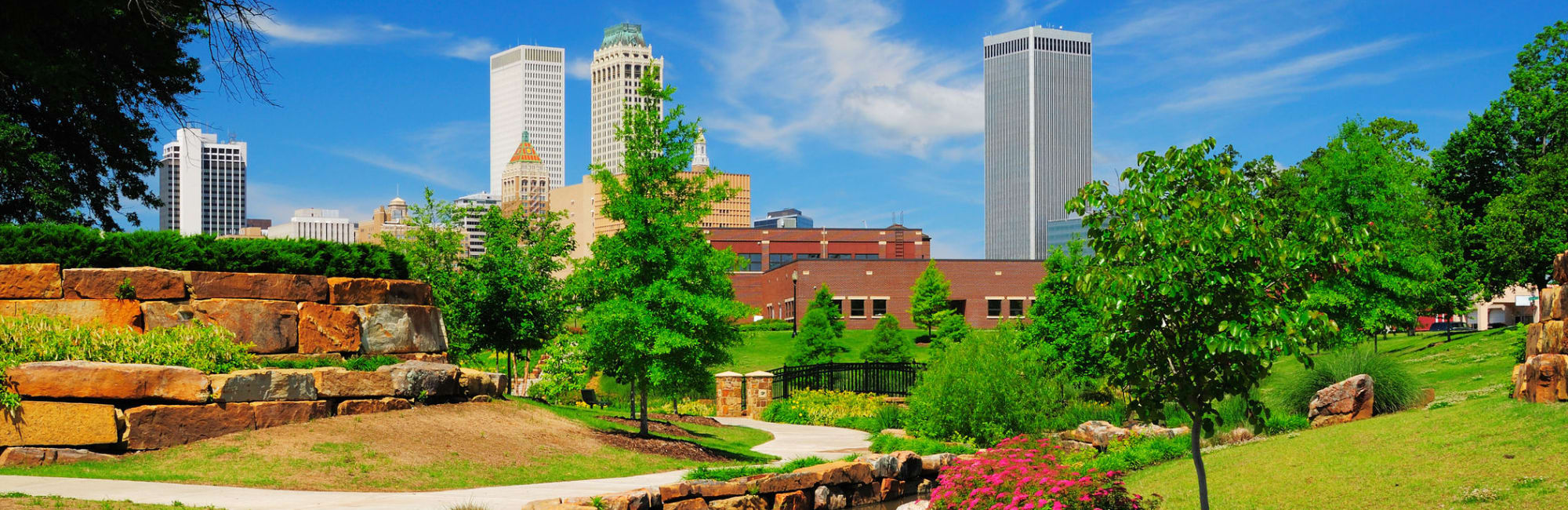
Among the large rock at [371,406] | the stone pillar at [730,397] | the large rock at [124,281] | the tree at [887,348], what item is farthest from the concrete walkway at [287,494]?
the tree at [887,348]

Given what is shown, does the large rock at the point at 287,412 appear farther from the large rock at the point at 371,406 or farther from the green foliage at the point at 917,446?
the green foliage at the point at 917,446

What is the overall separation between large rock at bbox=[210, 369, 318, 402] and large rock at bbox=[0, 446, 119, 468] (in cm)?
149

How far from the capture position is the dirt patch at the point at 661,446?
16.6 metres

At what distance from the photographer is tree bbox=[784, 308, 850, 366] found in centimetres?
4922

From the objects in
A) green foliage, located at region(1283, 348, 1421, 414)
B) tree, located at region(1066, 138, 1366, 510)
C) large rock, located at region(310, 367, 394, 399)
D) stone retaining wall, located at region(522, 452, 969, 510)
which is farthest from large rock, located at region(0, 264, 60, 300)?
green foliage, located at region(1283, 348, 1421, 414)

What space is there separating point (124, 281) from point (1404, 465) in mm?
16795

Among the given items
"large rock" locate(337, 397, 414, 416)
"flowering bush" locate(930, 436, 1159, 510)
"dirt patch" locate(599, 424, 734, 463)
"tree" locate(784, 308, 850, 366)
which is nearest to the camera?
"flowering bush" locate(930, 436, 1159, 510)

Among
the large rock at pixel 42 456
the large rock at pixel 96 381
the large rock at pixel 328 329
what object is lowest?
the large rock at pixel 42 456

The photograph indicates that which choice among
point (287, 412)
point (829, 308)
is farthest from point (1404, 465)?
point (829, 308)

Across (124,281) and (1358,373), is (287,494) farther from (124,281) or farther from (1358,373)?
(1358,373)

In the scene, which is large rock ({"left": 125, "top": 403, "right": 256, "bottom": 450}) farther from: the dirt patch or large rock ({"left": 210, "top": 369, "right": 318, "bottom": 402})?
the dirt patch

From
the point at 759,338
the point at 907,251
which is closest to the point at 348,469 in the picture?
the point at 759,338

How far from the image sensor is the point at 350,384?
14875mm

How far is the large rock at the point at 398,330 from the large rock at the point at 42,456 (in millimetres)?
5136
